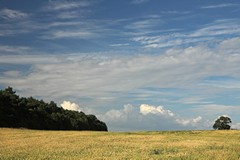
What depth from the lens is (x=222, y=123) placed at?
426 feet

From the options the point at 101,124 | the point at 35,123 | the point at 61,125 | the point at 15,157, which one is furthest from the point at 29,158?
the point at 101,124

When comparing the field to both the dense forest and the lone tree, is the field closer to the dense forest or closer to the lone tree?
the dense forest

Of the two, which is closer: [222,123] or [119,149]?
[119,149]

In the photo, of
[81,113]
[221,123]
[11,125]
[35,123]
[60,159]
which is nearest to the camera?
[60,159]

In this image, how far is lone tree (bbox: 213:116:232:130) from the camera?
129m

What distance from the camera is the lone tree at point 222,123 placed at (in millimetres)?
129125

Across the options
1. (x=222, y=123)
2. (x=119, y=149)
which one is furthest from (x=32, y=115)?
(x=119, y=149)

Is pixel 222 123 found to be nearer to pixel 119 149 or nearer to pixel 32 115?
pixel 32 115

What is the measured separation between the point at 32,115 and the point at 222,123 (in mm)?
59830

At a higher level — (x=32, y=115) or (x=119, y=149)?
(x=32, y=115)

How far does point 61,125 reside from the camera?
432 ft

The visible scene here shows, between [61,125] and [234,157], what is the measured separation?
106 meters

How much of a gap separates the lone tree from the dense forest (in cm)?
4715

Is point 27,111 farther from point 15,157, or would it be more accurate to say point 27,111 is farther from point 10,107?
point 15,157
